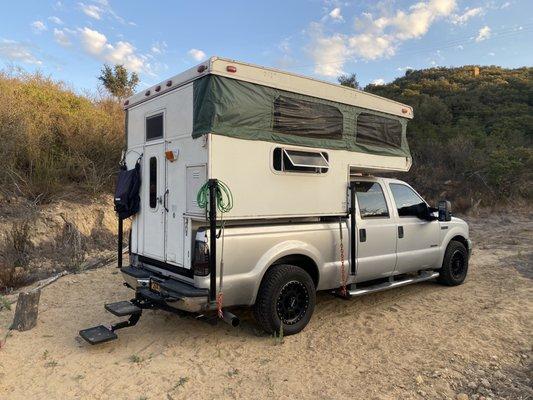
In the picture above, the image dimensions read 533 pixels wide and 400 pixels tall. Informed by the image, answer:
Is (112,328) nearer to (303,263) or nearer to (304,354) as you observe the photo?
(304,354)

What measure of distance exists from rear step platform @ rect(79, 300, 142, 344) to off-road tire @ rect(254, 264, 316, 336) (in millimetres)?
1387

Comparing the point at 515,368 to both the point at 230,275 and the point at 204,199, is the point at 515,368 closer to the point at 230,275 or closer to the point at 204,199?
the point at 230,275

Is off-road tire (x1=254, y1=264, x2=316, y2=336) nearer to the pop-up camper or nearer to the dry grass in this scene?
the pop-up camper

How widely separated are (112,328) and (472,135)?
21.3 m

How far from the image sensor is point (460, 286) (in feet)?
24.0

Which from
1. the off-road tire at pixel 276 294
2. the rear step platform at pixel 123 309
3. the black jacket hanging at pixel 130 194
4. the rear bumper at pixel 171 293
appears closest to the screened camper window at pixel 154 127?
the black jacket hanging at pixel 130 194

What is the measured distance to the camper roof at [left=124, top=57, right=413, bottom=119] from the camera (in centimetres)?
455

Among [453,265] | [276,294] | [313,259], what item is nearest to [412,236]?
[453,265]

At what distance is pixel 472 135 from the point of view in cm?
2181

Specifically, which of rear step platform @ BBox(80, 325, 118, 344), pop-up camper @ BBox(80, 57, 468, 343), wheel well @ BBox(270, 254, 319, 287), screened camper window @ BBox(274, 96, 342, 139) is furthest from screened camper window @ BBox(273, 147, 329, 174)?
rear step platform @ BBox(80, 325, 118, 344)

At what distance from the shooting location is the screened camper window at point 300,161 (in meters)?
5.09

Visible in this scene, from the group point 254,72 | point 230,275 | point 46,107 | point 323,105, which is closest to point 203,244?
point 230,275

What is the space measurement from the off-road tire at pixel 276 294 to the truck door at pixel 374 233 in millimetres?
1120

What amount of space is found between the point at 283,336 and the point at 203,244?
4.80ft
